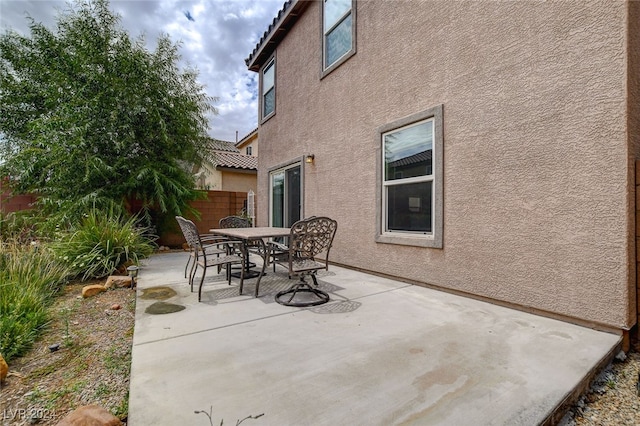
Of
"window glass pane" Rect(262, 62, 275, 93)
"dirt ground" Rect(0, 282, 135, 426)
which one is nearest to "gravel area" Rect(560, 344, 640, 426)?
"dirt ground" Rect(0, 282, 135, 426)

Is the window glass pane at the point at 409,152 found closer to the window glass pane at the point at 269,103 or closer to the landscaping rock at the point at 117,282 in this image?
the landscaping rock at the point at 117,282

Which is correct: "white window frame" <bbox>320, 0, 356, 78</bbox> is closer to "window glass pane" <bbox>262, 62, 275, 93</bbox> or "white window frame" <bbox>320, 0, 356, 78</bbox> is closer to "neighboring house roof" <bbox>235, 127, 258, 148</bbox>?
Answer: "window glass pane" <bbox>262, 62, 275, 93</bbox>

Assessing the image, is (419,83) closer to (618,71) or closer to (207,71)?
(618,71)

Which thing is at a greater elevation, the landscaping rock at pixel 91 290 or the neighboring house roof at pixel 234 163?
the neighboring house roof at pixel 234 163

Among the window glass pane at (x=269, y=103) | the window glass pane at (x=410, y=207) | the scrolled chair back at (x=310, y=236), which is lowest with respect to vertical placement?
the scrolled chair back at (x=310, y=236)

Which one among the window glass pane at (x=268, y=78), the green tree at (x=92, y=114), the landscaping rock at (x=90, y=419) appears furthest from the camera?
the window glass pane at (x=268, y=78)

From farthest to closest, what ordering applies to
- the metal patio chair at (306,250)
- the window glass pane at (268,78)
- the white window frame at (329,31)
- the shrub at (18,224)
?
the window glass pane at (268,78)
the shrub at (18,224)
the white window frame at (329,31)
the metal patio chair at (306,250)

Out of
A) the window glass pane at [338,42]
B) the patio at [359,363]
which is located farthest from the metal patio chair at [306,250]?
the window glass pane at [338,42]

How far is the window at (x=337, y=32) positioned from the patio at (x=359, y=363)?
15.4 feet

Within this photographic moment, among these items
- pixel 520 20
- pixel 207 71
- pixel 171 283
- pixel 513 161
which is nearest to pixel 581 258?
pixel 513 161

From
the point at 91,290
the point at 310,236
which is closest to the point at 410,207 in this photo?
the point at 310,236

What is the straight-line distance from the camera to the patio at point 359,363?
62.7 inches

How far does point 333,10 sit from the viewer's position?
6.07 meters

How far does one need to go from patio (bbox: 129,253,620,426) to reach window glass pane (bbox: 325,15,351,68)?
481 cm
